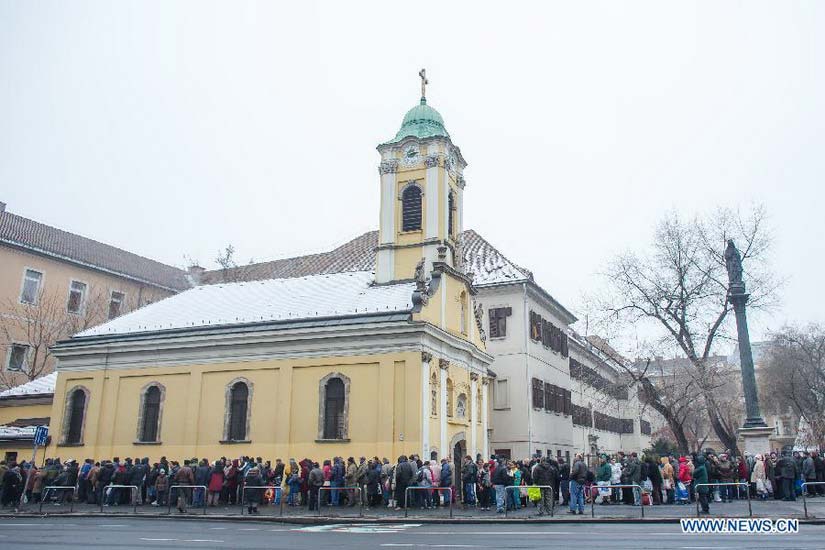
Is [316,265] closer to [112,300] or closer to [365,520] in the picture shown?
[112,300]

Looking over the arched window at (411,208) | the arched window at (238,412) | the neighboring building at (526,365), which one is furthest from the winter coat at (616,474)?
the arched window at (238,412)

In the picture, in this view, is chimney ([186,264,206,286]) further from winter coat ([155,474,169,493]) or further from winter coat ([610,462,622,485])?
winter coat ([610,462,622,485])

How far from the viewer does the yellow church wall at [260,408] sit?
27.8 m

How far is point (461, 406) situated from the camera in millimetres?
32281

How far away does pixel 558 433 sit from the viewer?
147 feet

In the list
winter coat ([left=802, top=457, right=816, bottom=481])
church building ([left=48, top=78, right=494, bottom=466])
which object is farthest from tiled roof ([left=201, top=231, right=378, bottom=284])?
winter coat ([left=802, top=457, right=816, bottom=481])

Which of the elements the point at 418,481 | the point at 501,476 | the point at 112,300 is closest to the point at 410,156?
the point at 418,481

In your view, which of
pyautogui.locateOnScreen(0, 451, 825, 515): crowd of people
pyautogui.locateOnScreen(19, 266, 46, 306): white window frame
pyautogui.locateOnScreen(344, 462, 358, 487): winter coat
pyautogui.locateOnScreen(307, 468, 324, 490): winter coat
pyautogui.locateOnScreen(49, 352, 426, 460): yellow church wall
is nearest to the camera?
pyautogui.locateOnScreen(0, 451, 825, 515): crowd of people

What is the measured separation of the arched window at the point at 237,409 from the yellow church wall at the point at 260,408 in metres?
0.22

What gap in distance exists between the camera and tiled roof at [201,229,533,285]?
42.4 m

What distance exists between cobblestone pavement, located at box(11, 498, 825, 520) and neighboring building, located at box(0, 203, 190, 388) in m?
24.6

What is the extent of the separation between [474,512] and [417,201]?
55.5 feet

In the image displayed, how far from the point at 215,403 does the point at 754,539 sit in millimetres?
22571

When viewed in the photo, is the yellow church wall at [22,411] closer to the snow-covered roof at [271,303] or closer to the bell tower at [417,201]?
the snow-covered roof at [271,303]
